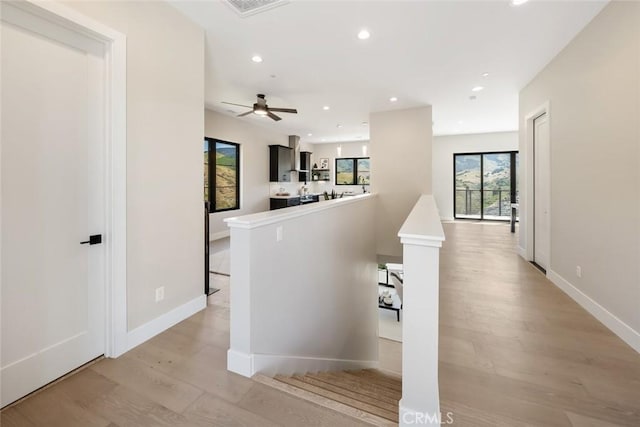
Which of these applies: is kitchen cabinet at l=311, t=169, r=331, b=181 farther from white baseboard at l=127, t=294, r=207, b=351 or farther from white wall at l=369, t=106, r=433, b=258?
white baseboard at l=127, t=294, r=207, b=351

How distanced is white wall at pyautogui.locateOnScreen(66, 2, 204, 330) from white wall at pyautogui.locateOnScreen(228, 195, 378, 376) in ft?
2.79

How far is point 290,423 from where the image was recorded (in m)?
1.44

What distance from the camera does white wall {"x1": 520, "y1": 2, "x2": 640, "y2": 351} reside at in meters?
2.13

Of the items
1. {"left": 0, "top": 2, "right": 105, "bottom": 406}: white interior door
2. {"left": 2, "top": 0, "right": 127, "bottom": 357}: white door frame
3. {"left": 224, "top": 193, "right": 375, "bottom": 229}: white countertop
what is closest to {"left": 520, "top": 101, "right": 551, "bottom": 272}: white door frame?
{"left": 224, "top": 193, "right": 375, "bottom": 229}: white countertop

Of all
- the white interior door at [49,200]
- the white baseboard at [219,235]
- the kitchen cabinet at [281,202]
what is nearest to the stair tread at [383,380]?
the white interior door at [49,200]

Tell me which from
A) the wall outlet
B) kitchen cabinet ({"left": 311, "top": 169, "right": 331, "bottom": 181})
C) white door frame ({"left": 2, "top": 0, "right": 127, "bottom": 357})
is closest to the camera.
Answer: white door frame ({"left": 2, "top": 0, "right": 127, "bottom": 357})

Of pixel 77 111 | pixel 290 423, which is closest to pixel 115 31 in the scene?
pixel 77 111

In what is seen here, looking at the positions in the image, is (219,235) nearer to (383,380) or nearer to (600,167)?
(383,380)

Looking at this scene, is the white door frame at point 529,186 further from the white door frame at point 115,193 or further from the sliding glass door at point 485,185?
the white door frame at point 115,193

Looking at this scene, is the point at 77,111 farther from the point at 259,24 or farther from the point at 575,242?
the point at 575,242

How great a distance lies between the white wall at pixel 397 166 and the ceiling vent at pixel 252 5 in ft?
13.1

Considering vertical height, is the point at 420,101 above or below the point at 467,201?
above

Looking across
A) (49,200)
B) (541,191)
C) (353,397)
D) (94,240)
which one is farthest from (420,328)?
(541,191)

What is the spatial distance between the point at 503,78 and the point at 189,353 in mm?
5149
